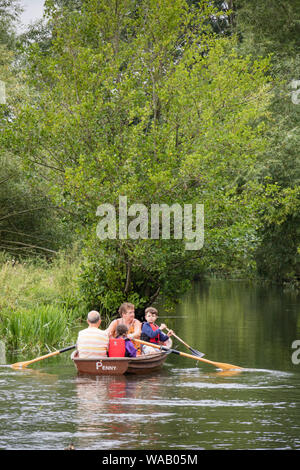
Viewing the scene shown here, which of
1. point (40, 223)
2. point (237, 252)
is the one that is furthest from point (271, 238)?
point (237, 252)

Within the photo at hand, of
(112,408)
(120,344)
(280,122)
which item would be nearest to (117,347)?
(120,344)

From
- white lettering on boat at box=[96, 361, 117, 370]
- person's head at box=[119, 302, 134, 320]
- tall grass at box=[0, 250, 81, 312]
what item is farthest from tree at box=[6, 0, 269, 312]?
white lettering on boat at box=[96, 361, 117, 370]

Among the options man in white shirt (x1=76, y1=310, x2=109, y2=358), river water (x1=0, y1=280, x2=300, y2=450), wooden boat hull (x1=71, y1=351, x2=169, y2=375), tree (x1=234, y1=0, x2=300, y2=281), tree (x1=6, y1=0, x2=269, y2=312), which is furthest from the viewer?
tree (x1=234, y1=0, x2=300, y2=281)

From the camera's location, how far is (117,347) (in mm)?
14656

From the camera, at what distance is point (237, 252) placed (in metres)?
22.2

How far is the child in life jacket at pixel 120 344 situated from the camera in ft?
48.0

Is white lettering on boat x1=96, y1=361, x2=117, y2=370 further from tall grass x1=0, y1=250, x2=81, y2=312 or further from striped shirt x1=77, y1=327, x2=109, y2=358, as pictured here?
tall grass x1=0, y1=250, x2=81, y2=312

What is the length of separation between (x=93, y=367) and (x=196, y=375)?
2.04 meters

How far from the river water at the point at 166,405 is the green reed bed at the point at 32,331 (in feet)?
2.48

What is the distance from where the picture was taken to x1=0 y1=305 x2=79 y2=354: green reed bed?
17625 mm

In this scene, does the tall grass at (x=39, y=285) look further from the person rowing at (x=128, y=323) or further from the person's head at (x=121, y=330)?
the person's head at (x=121, y=330)

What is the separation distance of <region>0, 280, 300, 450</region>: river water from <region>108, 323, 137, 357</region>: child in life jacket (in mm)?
503

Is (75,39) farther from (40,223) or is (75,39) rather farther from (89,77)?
(40,223)

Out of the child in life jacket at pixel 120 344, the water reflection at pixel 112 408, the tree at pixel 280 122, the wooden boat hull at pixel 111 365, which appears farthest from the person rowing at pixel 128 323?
the tree at pixel 280 122
